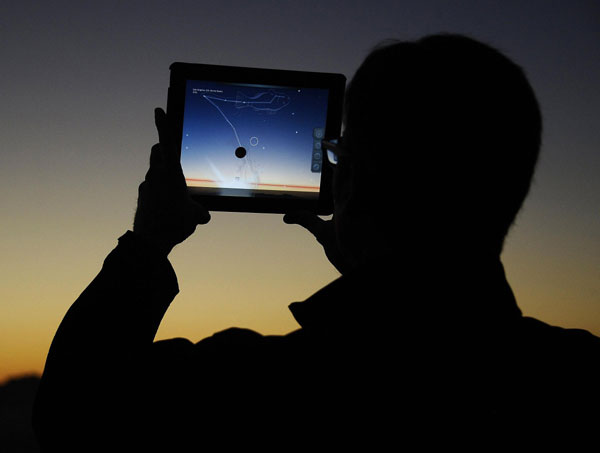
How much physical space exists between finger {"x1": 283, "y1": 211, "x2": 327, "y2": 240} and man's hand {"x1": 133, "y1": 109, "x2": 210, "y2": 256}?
384mm

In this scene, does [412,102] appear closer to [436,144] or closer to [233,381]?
[436,144]

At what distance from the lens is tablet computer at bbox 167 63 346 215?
1.76m

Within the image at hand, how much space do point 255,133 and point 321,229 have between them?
1.38ft

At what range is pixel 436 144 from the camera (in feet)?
3.11

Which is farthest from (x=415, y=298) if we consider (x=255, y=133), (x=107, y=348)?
(x=255, y=133)

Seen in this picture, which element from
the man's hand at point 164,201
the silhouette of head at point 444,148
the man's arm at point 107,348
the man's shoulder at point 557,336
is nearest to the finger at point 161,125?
the man's hand at point 164,201

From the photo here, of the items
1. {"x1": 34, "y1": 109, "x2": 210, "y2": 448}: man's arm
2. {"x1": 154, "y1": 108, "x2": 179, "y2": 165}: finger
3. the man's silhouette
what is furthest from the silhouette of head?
{"x1": 154, "y1": 108, "x2": 179, "y2": 165}: finger

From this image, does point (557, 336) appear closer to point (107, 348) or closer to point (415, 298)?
point (415, 298)

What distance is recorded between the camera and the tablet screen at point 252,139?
1782mm

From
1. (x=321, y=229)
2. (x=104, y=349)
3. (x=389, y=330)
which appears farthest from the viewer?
(x=321, y=229)

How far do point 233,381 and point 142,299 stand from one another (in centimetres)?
36

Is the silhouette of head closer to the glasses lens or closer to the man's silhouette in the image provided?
the man's silhouette

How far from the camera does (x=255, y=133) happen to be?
6.07 feet

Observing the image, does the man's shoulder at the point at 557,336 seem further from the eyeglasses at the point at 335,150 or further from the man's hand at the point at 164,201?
the man's hand at the point at 164,201
